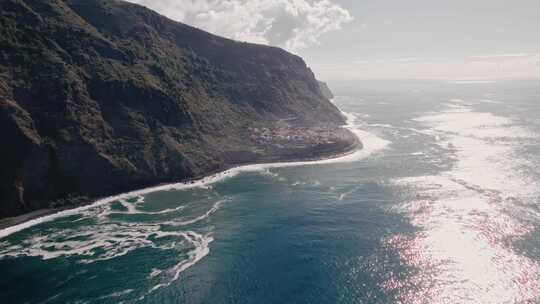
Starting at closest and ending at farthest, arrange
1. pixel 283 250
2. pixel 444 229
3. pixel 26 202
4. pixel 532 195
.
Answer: pixel 283 250 < pixel 444 229 < pixel 26 202 < pixel 532 195

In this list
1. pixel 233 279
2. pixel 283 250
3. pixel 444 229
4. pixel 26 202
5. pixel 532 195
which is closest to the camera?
pixel 233 279

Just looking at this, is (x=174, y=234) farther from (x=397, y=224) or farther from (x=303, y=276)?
(x=397, y=224)

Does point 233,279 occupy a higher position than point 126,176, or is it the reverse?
point 126,176

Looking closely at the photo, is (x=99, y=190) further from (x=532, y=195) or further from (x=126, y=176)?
(x=532, y=195)

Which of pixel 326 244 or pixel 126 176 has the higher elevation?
pixel 126 176

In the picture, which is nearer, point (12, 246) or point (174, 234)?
point (12, 246)

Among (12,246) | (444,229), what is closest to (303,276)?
(444,229)

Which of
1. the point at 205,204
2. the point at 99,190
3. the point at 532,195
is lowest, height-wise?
the point at 532,195

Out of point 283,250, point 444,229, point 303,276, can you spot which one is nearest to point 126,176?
point 283,250

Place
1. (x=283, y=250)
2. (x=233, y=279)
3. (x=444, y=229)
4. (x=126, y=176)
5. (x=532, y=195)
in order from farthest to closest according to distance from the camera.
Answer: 1. (x=126, y=176)
2. (x=532, y=195)
3. (x=444, y=229)
4. (x=283, y=250)
5. (x=233, y=279)
